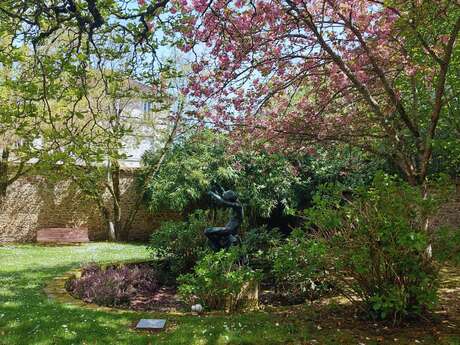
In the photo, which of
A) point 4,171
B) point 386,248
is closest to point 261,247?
point 386,248

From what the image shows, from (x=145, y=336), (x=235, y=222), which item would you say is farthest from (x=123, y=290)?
(x=145, y=336)

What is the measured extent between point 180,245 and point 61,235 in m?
8.21

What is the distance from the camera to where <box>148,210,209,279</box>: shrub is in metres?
7.31

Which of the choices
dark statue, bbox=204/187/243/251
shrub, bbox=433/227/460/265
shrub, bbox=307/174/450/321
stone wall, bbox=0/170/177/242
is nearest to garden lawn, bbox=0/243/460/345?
shrub, bbox=307/174/450/321

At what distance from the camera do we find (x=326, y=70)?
6.23 metres

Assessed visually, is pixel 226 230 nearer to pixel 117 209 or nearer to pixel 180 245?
pixel 180 245

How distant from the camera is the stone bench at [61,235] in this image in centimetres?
1367

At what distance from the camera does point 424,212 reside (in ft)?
12.8

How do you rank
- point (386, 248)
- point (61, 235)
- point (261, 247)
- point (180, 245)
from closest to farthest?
point (386, 248) → point (261, 247) → point (180, 245) → point (61, 235)

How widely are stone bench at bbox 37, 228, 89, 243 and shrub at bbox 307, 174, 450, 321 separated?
38.5 feet

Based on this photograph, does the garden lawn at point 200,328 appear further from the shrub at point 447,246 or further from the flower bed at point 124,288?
the flower bed at point 124,288

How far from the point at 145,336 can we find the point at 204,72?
4044mm

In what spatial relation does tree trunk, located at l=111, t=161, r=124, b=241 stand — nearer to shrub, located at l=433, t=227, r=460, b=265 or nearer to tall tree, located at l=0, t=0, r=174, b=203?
tall tree, located at l=0, t=0, r=174, b=203

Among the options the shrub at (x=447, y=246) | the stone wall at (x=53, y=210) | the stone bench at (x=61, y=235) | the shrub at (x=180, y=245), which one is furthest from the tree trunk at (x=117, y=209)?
the shrub at (x=447, y=246)
